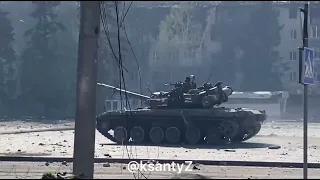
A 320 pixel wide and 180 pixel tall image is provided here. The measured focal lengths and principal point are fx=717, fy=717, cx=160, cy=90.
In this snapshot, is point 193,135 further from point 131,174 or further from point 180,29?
point 180,29

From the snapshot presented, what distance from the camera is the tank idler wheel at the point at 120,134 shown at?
2970 cm

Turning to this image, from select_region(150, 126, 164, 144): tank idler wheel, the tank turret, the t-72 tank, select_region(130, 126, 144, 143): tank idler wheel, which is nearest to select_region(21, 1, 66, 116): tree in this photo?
the t-72 tank

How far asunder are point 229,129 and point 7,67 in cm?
2323

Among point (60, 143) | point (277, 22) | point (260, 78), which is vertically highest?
point (277, 22)

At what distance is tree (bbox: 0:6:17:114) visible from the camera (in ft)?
121

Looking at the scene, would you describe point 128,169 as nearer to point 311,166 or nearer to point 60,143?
point 311,166

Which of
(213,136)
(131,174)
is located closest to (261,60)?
(213,136)

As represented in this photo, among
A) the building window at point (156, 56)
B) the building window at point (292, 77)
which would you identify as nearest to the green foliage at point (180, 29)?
the building window at point (156, 56)

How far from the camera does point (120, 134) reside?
98.0ft

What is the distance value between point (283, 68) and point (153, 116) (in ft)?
134

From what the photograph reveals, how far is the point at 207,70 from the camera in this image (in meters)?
68.3

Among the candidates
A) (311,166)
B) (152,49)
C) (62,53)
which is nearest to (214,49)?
(152,49)

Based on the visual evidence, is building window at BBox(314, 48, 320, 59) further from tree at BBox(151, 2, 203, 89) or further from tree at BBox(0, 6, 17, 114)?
tree at BBox(0, 6, 17, 114)

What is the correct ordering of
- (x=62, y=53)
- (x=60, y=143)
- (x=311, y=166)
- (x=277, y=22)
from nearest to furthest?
(x=311, y=166)
(x=60, y=143)
(x=62, y=53)
(x=277, y=22)
